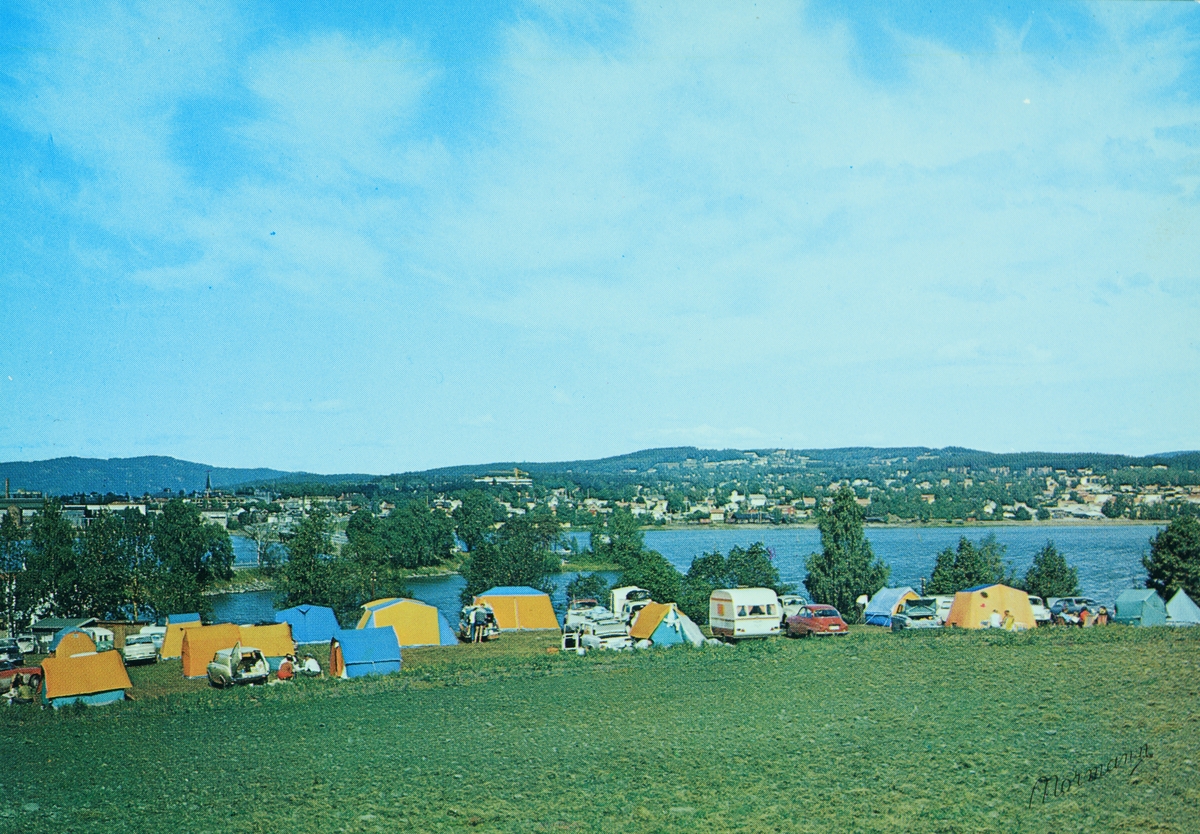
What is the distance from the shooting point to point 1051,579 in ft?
191

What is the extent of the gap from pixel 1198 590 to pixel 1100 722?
4492 centimetres

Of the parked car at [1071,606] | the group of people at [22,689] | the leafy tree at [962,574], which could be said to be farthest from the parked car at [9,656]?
the leafy tree at [962,574]

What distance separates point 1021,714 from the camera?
15.2m

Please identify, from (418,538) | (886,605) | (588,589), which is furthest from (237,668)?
(418,538)

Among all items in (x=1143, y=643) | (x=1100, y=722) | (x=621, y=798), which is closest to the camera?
(x=621, y=798)

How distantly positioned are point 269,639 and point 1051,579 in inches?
1936

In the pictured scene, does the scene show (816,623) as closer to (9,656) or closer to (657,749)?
(657,749)

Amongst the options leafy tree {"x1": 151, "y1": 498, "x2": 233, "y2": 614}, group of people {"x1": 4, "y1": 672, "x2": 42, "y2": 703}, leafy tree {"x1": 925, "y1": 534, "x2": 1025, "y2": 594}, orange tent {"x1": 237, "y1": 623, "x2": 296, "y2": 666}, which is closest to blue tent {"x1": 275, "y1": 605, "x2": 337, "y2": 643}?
orange tent {"x1": 237, "y1": 623, "x2": 296, "y2": 666}

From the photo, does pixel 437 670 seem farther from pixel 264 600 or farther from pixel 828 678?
pixel 264 600

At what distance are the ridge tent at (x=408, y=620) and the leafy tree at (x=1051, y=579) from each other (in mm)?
40891

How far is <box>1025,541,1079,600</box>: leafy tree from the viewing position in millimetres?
57531

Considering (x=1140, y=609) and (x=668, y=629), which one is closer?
(x=668, y=629)

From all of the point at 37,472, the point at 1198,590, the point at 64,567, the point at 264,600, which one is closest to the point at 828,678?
the point at 1198,590

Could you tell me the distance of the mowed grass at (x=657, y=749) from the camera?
10.5m
